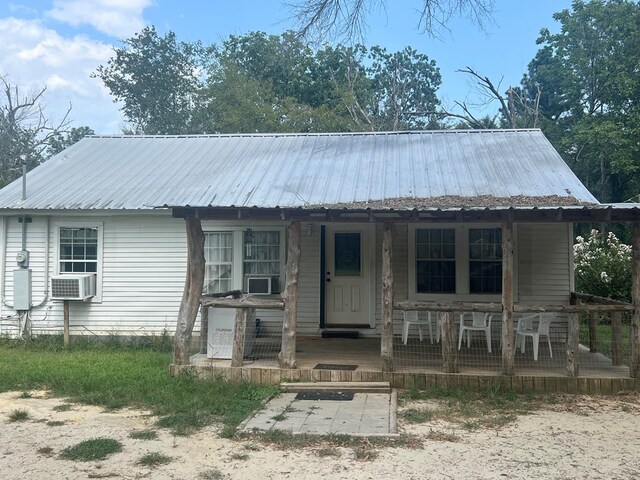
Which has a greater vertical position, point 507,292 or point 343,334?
point 507,292

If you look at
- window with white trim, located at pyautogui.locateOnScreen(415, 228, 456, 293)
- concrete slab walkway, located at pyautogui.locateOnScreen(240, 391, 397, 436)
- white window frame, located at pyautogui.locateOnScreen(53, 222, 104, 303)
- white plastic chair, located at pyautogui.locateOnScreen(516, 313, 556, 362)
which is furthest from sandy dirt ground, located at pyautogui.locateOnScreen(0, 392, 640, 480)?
white window frame, located at pyautogui.locateOnScreen(53, 222, 104, 303)

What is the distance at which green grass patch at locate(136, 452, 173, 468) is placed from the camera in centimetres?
468

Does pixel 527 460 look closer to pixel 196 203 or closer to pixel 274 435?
pixel 274 435

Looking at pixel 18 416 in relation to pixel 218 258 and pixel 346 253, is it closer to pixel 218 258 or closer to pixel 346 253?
pixel 218 258

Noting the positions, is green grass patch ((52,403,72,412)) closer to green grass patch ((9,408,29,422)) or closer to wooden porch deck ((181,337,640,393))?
green grass patch ((9,408,29,422))

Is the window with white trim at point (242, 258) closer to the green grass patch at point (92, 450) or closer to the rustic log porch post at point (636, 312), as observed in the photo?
the green grass patch at point (92, 450)

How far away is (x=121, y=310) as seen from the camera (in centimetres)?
1058

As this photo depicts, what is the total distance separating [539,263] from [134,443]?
734cm

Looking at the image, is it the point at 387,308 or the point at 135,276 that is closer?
the point at 387,308

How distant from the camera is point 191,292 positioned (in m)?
7.80

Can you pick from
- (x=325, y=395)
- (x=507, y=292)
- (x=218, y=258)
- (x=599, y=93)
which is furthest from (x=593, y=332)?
(x=599, y=93)

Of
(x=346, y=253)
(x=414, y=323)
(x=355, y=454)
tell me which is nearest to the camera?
(x=355, y=454)

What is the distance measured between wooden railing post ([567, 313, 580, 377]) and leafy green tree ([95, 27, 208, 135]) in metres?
24.7

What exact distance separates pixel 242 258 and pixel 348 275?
194 cm
